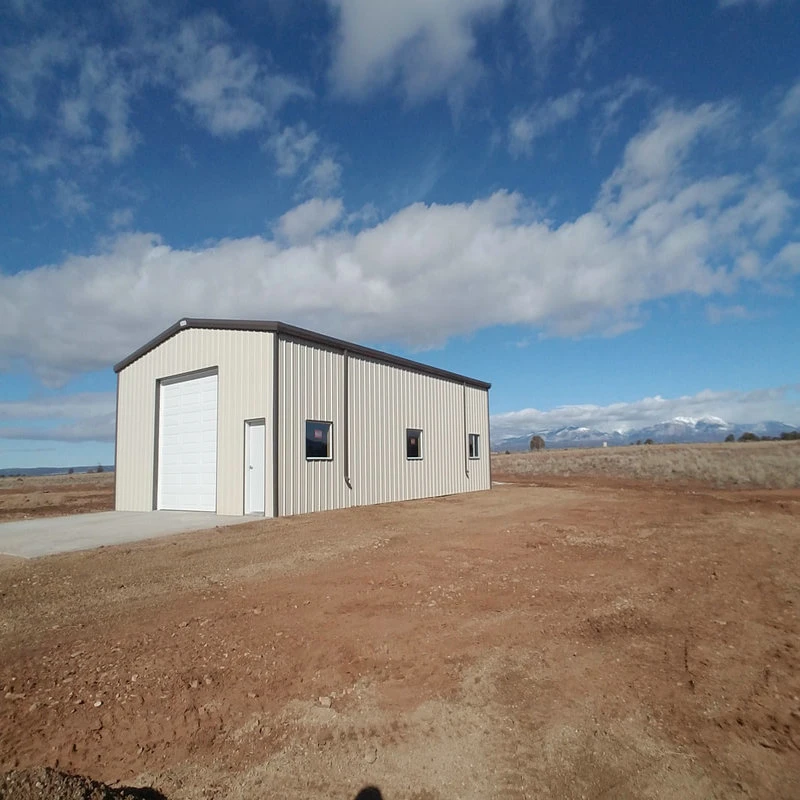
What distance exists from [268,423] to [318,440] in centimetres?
184

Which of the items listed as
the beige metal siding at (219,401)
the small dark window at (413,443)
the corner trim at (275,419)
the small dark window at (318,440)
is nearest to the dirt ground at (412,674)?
the corner trim at (275,419)

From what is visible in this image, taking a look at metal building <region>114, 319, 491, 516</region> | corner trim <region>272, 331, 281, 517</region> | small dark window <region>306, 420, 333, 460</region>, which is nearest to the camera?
corner trim <region>272, 331, 281, 517</region>

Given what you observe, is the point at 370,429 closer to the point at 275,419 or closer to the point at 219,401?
the point at 275,419

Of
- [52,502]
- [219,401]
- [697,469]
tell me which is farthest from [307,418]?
[697,469]

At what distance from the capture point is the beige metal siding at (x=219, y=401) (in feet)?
45.4

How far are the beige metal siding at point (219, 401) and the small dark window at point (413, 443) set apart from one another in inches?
253

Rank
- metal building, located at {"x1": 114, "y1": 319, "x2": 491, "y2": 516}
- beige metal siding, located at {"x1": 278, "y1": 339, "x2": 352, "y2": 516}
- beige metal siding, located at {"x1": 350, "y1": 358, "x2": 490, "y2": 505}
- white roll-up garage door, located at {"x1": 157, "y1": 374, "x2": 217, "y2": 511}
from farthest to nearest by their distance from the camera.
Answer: beige metal siding, located at {"x1": 350, "y1": 358, "x2": 490, "y2": 505}
white roll-up garage door, located at {"x1": 157, "y1": 374, "x2": 217, "y2": 511}
metal building, located at {"x1": 114, "y1": 319, "x2": 491, "y2": 516}
beige metal siding, located at {"x1": 278, "y1": 339, "x2": 352, "y2": 516}

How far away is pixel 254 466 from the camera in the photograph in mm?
13891

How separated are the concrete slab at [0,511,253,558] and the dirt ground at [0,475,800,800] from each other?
5.27 feet

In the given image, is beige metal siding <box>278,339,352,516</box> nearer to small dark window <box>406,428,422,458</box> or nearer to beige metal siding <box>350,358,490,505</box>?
beige metal siding <box>350,358,490,505</box>

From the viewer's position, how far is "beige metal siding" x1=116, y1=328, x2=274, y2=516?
13830 mm

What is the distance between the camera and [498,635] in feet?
16.6

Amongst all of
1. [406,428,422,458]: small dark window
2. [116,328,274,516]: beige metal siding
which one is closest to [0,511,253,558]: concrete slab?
[116,328,274,516]: beige metal siding

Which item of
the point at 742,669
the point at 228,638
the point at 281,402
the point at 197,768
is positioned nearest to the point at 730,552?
the point at 742,669
